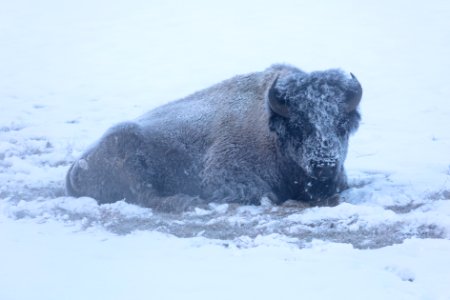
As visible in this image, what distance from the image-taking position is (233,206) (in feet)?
23.0

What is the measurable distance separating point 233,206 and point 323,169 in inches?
41.9

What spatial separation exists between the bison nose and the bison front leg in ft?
6.75

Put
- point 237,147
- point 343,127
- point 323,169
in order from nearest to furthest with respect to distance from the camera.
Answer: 1. point 323,169
2. point 343,127
3. point 237,147

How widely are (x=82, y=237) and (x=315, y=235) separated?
2.07m

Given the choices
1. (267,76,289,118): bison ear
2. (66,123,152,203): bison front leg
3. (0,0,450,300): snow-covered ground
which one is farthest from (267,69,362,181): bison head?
(66,123,152,203): bison front leg

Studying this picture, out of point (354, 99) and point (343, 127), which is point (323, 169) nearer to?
point (343, 127)

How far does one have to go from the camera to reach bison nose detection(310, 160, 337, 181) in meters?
6.66

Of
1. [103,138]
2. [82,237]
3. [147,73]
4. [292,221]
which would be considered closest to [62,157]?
[103,138]

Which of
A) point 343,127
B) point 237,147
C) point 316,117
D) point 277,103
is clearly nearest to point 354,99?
point 343,127

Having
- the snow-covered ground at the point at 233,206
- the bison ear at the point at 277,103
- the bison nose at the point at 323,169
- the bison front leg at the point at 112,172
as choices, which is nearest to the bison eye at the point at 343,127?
the bison nose at the point at 323,169

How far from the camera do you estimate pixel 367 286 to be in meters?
4.10

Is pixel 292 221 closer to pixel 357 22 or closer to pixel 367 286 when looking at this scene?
pixel 367 286

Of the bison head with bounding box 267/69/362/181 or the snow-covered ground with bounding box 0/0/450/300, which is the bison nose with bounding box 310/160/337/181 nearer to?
the bison head with bounding box 267/69/362/181

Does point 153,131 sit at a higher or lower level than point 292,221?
higher
